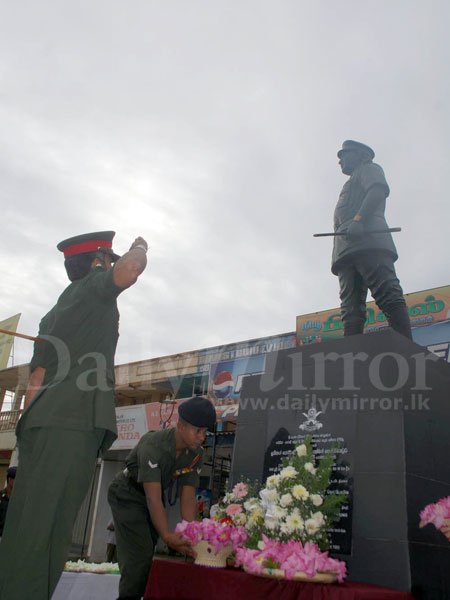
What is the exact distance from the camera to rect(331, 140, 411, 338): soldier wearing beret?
468 cm

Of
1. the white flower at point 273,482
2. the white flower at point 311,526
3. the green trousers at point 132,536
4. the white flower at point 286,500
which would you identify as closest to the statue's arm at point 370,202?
the white flower at point 273,482

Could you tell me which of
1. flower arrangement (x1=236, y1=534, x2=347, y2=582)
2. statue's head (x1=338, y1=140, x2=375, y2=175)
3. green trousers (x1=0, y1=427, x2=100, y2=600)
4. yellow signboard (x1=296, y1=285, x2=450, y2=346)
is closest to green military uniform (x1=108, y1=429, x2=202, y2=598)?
flower arrangement (x1=236, y1=534, x2=347, y2=582)

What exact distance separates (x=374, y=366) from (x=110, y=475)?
1644 cm

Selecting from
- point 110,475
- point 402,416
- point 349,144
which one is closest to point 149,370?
point 110,475

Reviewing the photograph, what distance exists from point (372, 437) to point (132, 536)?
1.78 m

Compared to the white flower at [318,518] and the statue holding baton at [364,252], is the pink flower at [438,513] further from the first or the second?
the statue holding baton at [364,252]

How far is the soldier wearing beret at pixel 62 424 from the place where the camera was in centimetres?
200

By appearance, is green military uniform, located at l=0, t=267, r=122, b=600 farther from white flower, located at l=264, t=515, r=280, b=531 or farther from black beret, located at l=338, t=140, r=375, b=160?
black beret, located at l=338, t=140, r=375, b=160

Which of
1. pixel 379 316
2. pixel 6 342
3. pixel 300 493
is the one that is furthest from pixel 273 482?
pixel 6 342

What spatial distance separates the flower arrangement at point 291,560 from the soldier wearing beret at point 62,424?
→ 102 centimetres

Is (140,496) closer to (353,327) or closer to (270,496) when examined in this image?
(270,496)

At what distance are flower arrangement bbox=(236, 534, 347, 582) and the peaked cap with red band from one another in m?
1.78

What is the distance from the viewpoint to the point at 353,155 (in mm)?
5344

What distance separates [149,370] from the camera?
2180cm
